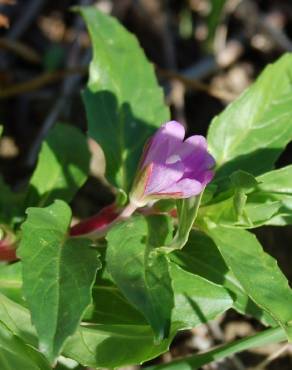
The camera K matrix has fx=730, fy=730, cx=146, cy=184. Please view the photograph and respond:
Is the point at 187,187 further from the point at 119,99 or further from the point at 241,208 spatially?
the point at 119,99

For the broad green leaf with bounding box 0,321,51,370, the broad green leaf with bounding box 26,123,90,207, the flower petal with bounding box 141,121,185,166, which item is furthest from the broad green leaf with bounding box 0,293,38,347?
the flower petal with bounding box 141,121,185,166

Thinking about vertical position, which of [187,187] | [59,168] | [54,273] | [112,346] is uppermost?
[187,187]

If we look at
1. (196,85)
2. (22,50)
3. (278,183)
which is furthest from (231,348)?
(22,50)

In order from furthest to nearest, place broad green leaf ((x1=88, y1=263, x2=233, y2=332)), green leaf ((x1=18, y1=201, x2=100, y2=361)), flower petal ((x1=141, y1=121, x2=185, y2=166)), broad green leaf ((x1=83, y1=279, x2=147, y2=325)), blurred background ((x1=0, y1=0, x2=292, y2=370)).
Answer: blurred background ((x1=0, y1=0, x2=292, y2=370)), broad green leaf ((x1=83, y1=279, x2=147, y2=325)), broad green leaf ((x1=88, y1=263, x2=233, y2=332)), flower petal ((x1=141, y1=121, x2=185, y2=166)), green leaf ((x1=18, y1=201, x2=100, y2=361))

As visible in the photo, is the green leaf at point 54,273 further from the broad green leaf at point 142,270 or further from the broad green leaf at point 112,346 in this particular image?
the broad green leaf at point 112,346

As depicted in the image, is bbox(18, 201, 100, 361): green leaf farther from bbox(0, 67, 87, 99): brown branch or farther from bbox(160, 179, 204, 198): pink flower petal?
bbox(0, 67, 87, 99): brown branch
